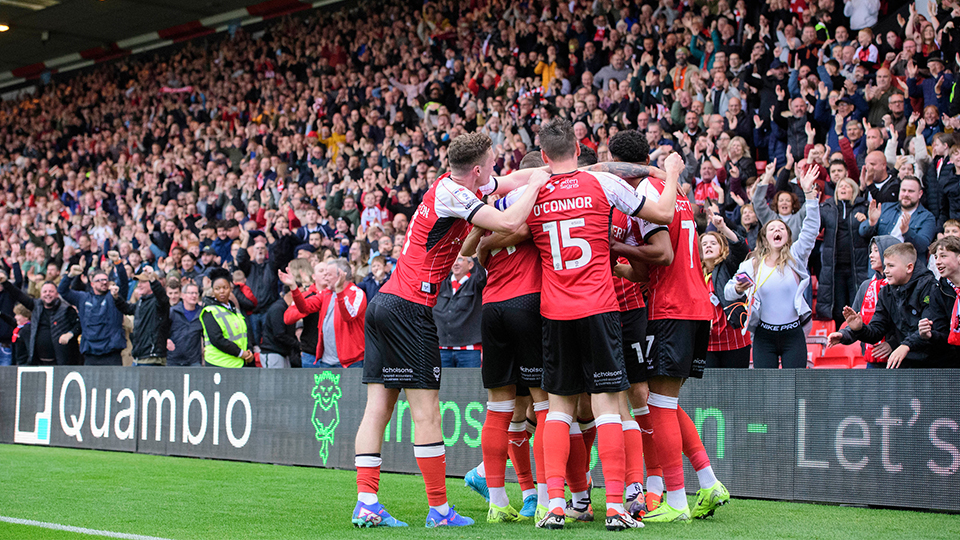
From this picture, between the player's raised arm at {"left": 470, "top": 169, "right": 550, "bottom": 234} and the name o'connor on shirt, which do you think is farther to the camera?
the name o'connor on shirt

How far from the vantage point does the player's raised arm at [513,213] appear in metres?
5.35

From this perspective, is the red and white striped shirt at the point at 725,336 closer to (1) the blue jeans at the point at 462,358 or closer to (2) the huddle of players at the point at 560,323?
(2) the huddle of players at the point at 560,323

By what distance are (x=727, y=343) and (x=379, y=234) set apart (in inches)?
270

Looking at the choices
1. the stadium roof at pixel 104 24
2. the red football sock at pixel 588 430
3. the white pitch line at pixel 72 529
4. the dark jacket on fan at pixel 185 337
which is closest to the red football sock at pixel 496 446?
the red football sock at pixel 588 430

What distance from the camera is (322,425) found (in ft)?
31.8

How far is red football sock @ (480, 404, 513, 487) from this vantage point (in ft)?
18.9

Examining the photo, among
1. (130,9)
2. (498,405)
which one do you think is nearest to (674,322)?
(498,405)

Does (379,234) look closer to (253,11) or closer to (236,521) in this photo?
(236,521)

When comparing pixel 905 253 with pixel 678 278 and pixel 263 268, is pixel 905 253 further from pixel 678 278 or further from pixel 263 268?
pixel 263 268

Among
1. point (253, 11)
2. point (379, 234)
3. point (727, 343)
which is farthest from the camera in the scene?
point (253, 11)

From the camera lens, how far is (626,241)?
6004mm

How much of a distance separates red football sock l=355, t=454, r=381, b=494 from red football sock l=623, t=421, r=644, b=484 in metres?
1.51

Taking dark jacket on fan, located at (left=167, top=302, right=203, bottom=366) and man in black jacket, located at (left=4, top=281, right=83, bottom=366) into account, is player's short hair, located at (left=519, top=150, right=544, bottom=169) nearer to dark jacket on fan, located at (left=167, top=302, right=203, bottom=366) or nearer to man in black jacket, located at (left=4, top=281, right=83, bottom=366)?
dark jacket on fan, located at (left=167, top=302, right=203, bottom=366)

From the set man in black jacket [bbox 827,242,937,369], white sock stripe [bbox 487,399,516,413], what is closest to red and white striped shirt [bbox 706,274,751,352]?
man in black jacket [bbox 827,242,937,369]
